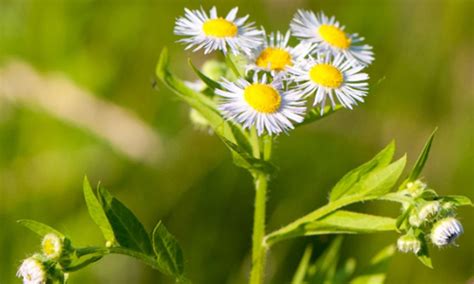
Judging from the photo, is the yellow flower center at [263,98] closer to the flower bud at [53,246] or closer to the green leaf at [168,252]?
the green leaf at [168,252]

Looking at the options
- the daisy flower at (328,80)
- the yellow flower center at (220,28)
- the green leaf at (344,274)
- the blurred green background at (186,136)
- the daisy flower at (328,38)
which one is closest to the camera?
the daisy flower at (328,80)

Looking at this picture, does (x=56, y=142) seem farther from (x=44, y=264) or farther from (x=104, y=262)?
(x=44, y=264)

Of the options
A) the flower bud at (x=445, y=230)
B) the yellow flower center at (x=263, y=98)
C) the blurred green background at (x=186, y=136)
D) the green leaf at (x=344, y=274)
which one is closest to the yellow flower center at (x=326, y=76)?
the yellow flower center at (x=263, y=98)

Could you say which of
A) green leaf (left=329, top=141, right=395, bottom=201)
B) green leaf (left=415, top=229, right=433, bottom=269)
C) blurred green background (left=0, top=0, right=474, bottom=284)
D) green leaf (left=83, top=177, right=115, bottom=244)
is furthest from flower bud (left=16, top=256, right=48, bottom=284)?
blurred green background (left=0, top=0, right=474, bottom=284)

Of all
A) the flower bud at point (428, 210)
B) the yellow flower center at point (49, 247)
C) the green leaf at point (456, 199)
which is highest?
the green leaf at point (456, 199)

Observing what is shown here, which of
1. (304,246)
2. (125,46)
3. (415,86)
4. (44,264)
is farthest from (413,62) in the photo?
(44,264)

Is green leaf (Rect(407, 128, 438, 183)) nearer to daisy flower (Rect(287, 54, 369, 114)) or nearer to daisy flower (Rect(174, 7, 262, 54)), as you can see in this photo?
daisy flower (Rect(287, 54, 369, 114))
